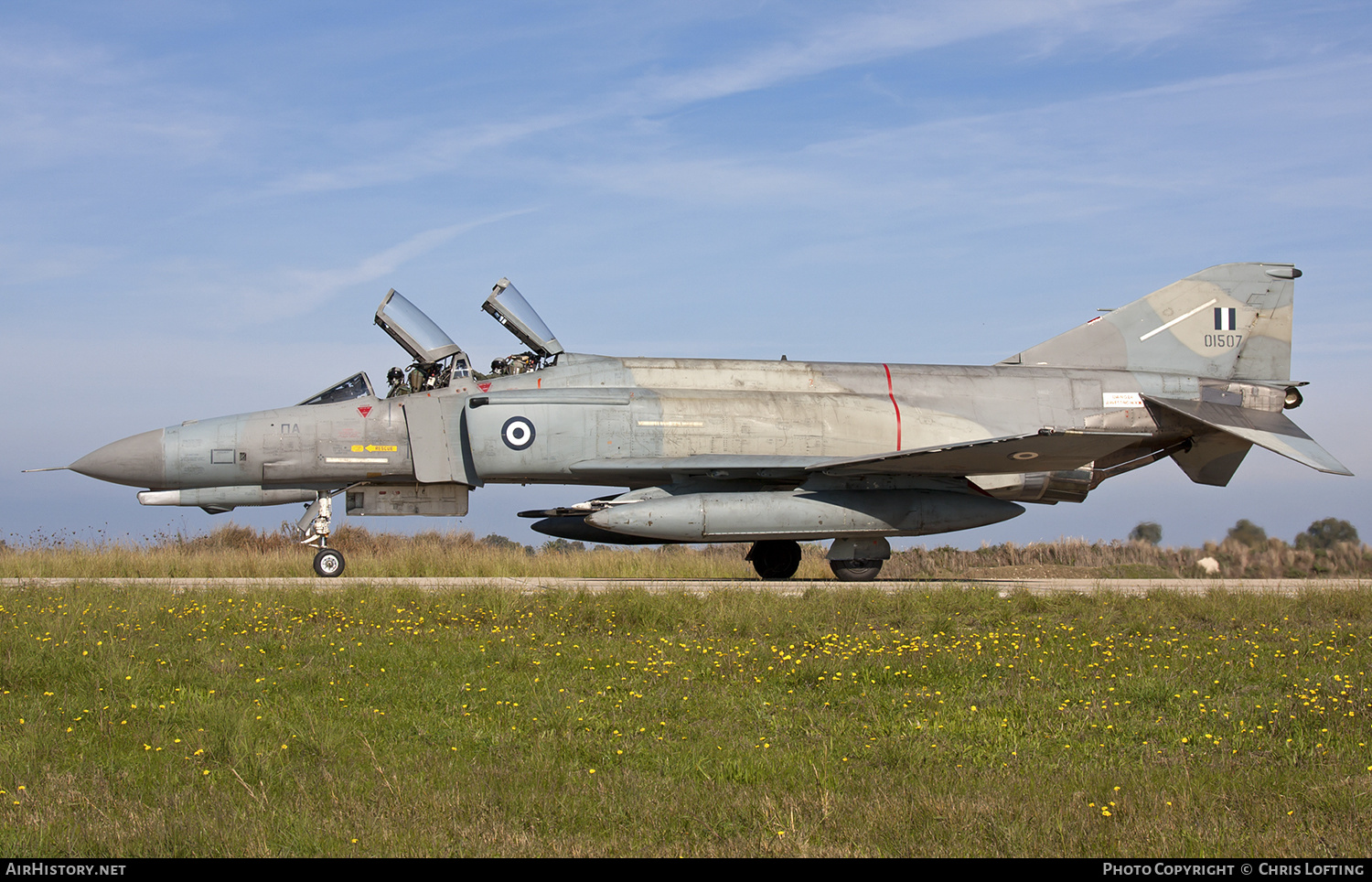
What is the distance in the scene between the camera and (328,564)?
1535 cm

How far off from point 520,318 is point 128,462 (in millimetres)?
5785

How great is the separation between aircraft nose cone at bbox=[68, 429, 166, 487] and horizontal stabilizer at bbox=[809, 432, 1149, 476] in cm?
915

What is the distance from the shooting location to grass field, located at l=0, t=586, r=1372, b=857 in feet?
15.8

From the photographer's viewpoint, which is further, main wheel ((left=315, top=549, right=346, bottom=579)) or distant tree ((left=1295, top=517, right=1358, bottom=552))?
distant tree ((left=1295, top=517, right=1358, bottom=552))

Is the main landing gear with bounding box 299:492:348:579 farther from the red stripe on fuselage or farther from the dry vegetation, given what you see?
the red stripe on fuselage

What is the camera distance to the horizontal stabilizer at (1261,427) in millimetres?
15781

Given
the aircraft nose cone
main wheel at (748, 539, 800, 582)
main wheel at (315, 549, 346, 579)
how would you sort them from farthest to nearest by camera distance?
main wheel at (748, 539, 800, 582), main wheel at (315, 549, 346, 579), the aircraft nose cone

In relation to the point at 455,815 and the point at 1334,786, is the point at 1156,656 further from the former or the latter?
the point at 455,815

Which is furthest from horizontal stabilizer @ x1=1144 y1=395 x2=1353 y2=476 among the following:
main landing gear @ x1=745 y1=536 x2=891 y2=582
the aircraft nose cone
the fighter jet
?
the aircraft nose cone

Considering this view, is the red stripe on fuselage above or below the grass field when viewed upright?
above

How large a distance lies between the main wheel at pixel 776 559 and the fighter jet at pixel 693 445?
0.03 m

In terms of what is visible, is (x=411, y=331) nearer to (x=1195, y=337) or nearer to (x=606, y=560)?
(x=606, y=560)

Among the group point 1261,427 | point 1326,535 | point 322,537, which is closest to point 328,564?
point 322,537

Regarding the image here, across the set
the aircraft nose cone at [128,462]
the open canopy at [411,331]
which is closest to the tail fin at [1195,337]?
the open canopy at [411,331]
